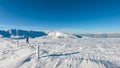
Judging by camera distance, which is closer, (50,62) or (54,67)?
(54,67)

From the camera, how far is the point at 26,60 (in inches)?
452

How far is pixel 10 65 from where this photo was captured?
33.7 ft

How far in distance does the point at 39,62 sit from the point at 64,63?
2.00m

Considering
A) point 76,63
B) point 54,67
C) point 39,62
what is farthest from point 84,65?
point 39,62

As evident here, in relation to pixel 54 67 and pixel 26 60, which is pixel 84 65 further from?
pixel 26 60

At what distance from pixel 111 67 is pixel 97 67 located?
3.49 feet

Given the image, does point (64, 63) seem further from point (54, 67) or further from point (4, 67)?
point (4, 67)

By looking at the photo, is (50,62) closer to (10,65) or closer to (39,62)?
(39,62)

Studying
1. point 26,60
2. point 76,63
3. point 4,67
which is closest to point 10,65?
point 4,67

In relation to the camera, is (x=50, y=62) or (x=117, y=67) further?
(x=50, y=62)

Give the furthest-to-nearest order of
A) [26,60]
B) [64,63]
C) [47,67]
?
1. [26,60]
2. [64,63]
3. [47,67]

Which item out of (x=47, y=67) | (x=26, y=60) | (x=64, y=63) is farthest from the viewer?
(x=26, y=60)

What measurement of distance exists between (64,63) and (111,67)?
355cm

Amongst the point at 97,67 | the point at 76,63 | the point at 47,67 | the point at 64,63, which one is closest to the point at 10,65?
the point at 47,67
